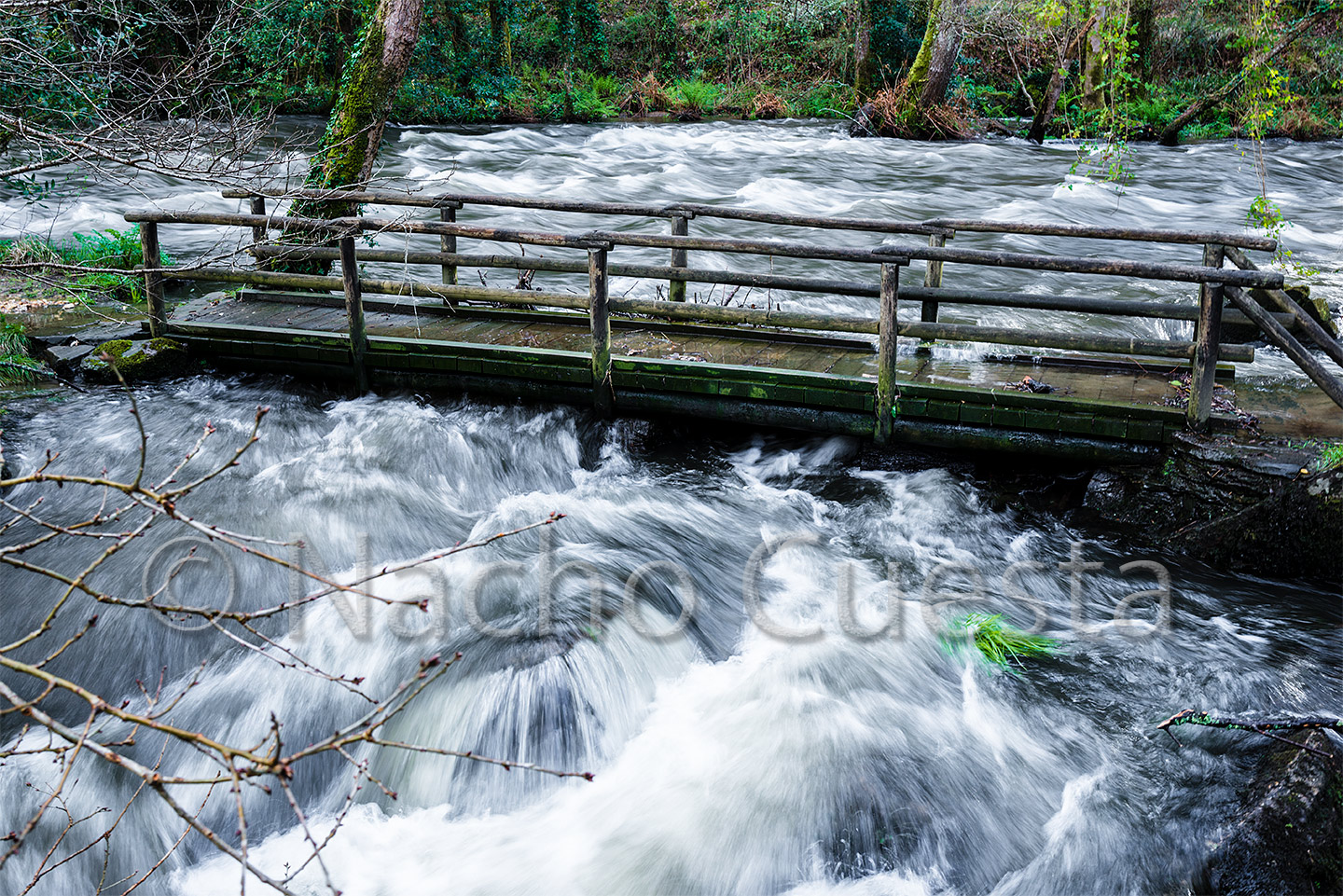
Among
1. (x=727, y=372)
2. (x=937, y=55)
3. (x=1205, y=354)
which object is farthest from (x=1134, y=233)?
(x=937, y=55)

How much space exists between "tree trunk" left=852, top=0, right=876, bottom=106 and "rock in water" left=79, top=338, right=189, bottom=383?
671 inches

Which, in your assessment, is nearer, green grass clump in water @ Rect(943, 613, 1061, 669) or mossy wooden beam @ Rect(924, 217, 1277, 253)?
green grass clump in water @ Rect(943, 613, 1061, 669)

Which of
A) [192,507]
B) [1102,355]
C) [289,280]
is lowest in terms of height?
[192,507]

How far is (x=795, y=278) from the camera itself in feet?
22.1

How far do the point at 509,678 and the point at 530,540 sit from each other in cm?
148

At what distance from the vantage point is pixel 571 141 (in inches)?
786

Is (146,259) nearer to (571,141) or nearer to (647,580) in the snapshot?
(647,580)

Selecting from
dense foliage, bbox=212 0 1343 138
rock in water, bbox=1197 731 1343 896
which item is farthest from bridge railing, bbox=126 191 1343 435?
dense foliage, bbox=212 0 1343 138

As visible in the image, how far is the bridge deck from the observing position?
644cm

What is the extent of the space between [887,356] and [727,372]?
3.74 ft

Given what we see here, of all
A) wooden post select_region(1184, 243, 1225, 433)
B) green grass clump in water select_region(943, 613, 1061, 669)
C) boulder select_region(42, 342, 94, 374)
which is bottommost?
green grass clump in water select_region(943, 613, 1061, 669)

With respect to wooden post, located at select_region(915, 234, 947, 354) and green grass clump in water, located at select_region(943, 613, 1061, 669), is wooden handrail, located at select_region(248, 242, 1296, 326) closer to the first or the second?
wooden post, located at select_region(915, 234, 947, 354)

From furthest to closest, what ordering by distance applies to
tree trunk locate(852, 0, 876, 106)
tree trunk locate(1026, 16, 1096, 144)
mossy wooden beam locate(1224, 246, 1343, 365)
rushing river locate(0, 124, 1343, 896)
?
tree trunk locate(852, 0, 876, 106)
tree trunk locate(1026, 16, 1096, 144)
mossy wooden beam locate(1224, 246, 1343, 365)
rushing river locate(0, 124, 1343, 896)

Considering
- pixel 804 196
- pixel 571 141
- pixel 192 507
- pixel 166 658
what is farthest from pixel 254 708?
pixel 571 141
